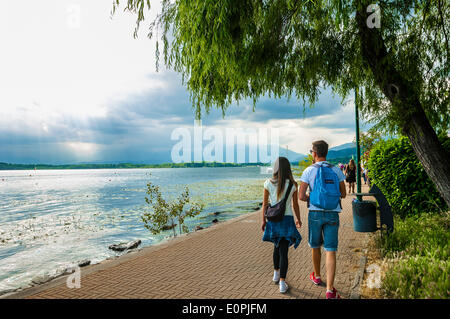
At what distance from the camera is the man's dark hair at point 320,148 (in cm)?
407

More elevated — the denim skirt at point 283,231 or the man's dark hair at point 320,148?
the man's dark hair at point 320,148

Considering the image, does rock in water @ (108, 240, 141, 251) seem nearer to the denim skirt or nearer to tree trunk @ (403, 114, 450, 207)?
the denim skirt

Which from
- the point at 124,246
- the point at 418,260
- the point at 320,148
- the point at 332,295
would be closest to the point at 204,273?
the point at 332,295

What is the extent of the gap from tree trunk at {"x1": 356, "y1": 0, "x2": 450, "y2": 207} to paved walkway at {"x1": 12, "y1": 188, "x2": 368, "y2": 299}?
7.02 feet

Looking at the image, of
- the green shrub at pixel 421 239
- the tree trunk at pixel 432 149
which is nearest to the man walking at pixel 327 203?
the green shrub at pixel 421 239

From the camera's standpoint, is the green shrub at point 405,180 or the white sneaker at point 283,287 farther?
the green shrub at point 405,180

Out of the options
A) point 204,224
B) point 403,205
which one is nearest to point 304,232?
point 403,205

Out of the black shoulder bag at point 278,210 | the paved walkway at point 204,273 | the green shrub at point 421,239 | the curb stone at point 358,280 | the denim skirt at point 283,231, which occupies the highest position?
the black shoulder bag at point 278,210

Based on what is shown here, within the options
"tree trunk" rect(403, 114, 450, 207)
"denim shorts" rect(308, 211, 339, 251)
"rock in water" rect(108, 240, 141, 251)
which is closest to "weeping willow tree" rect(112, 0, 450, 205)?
"tree trunk" rect(403, 114, 450, 207)

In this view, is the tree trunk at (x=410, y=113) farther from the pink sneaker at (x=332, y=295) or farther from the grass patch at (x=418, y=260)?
the pink sneaker at (x=332, y=295)

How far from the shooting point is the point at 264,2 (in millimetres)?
5688

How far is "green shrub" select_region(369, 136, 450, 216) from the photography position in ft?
26.2

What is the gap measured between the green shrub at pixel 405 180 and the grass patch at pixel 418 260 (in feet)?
3.51

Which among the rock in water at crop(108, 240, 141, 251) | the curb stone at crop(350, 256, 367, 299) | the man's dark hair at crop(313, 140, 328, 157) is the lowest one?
the rock in water at crop(108, 240, 141, 251)
